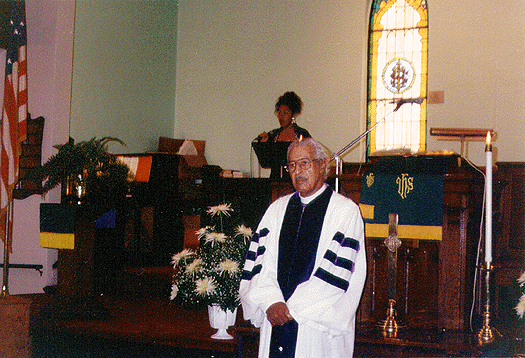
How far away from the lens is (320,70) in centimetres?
880

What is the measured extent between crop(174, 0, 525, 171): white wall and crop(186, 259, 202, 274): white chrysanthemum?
4941 millimetres

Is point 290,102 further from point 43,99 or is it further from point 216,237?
point 43,99

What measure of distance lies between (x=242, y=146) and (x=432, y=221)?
611 centimetres

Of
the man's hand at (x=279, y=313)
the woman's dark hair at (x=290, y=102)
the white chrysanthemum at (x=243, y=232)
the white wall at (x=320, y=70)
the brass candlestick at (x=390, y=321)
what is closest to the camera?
the man's hand at (x=279, y=313)

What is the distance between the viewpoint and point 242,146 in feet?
30.5

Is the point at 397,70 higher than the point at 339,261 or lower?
higher

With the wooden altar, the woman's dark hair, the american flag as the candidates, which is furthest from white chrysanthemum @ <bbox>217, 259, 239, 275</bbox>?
the american flag

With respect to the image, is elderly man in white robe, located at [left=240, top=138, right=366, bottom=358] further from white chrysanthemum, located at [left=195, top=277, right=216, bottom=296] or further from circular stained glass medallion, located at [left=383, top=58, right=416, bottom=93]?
circular stained glass medallion, located at [left=383, top=58, right=416, bottom=93]

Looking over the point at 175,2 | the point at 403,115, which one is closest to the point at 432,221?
the point at 403,115

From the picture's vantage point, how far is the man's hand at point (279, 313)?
2.54m

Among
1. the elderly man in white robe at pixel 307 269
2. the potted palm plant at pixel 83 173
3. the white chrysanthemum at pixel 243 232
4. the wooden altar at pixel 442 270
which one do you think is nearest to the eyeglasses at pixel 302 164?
the elderly man in white robe at pixel 307 269

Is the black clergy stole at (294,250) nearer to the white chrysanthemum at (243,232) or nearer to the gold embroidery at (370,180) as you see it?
the gold embroidery at (370,180)

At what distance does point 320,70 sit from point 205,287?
5660 millimetres

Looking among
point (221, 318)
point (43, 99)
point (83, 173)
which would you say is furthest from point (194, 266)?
point (43, 99)
